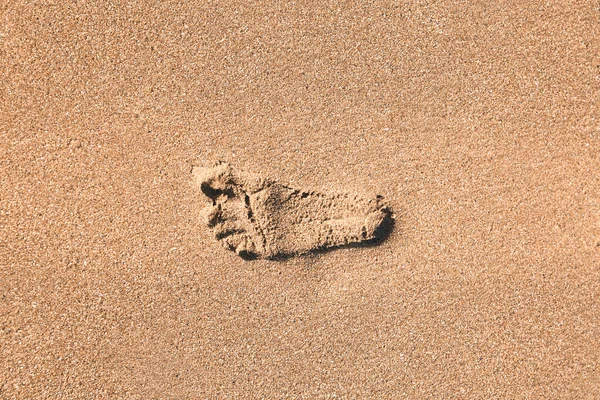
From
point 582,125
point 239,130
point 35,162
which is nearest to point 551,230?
point 582,125

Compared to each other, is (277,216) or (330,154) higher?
(330,154)

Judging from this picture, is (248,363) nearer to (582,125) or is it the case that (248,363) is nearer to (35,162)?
(35,162)

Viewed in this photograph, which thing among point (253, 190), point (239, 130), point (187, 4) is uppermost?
point (187, 4)
